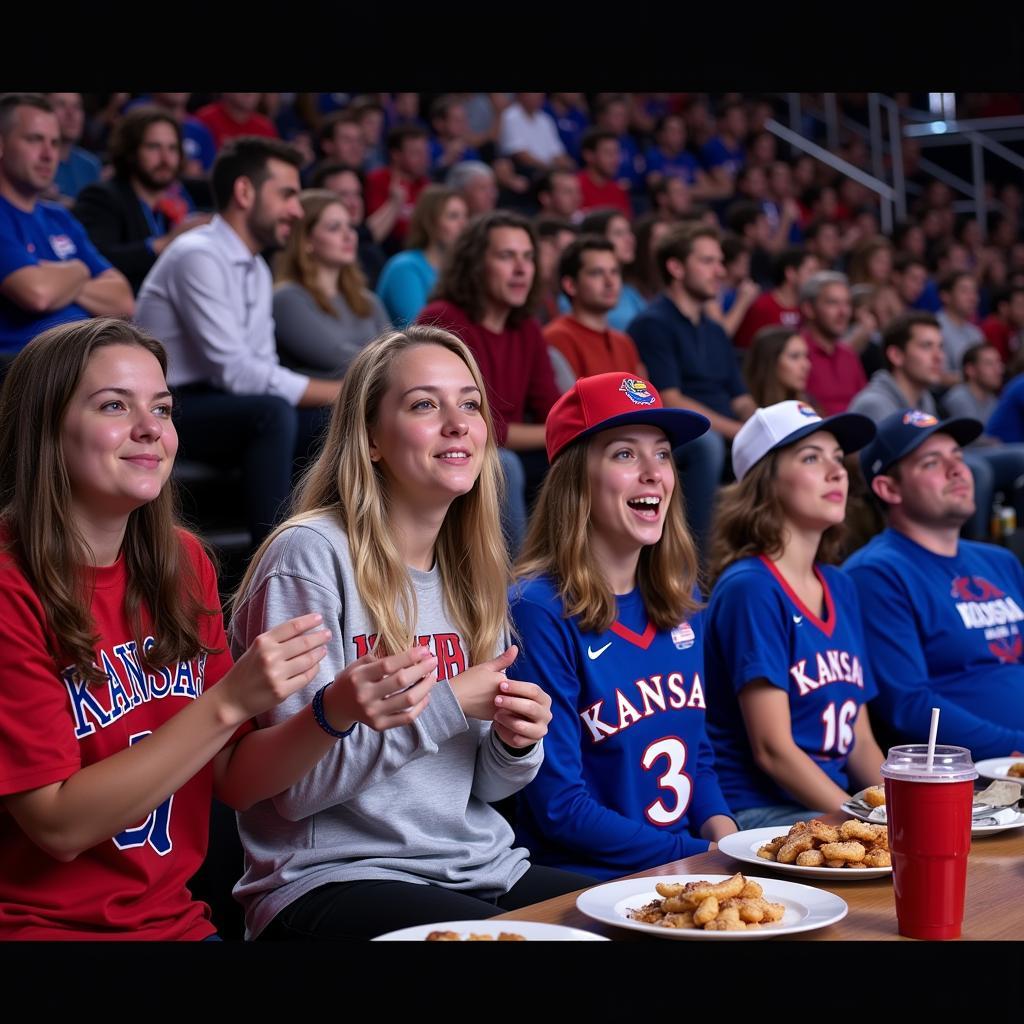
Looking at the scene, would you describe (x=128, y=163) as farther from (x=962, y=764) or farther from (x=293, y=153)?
(x=962, y=764)

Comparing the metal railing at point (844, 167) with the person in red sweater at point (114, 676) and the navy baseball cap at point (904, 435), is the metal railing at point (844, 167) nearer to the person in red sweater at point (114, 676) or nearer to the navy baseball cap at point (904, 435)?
the navy baseball cap at point (904, 435)

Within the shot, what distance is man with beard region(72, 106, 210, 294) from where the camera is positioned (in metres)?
5.16

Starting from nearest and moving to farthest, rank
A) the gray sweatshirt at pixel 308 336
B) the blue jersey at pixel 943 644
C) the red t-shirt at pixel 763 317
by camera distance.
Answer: the blue jersey at pixel 943 644
the gray sweatshirt at pixel 308 336
the red t-shirt at pixel 763 317

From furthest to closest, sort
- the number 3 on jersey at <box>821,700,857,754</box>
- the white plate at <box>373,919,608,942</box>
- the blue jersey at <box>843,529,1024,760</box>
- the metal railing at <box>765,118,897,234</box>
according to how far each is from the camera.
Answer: the metal railing at <box>765,118,897,234</box>
the blue jersey at <box>843,529,1024,760</box>
the number 3 on jersey at <box>821,700,857,754</box>
the white plate at <box>373,919,608,942</box>

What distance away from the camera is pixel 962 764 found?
1.57 metres

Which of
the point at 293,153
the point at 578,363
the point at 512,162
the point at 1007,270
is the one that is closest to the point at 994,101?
the point at 1007,270

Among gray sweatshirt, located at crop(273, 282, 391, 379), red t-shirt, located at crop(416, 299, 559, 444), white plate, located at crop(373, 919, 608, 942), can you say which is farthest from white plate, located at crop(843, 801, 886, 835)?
gray sweatshirt, located at crop(273, 282, 391, 379)

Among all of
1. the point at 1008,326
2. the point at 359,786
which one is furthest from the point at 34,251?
the point at 1008,326

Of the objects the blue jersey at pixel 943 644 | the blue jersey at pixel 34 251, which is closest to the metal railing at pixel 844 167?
the blue jersey at pixel 943 644

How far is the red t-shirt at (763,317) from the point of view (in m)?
7.52

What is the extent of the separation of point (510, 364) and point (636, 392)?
6.97 feet

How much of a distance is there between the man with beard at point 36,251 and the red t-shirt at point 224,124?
380 cm

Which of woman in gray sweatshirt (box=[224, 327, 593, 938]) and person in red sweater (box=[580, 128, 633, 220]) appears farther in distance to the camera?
person in red sweater (box=[580, 128, 633, 220])

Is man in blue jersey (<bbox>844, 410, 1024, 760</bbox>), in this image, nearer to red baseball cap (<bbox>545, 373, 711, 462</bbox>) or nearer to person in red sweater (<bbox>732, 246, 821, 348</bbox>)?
red baseball cap (<bbox>545, 373, 711, 462</bbox>)
